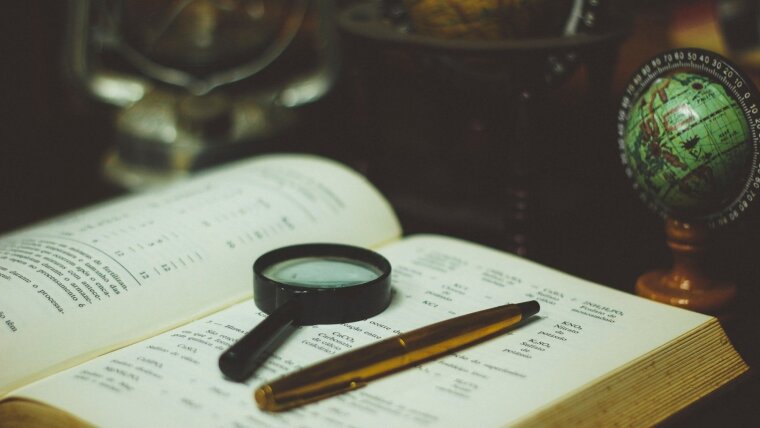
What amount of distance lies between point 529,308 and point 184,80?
114 centimetres

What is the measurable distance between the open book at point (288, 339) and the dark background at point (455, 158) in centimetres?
8

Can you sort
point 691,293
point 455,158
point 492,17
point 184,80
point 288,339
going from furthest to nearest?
1. point 184,80
2. point 455,158
3. point 492,17
4. point 691,293
5. point 288,339

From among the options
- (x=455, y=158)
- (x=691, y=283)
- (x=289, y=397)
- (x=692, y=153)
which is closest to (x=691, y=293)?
(x=691, y=283)

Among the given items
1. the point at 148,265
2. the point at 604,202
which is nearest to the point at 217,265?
the point at 148,265

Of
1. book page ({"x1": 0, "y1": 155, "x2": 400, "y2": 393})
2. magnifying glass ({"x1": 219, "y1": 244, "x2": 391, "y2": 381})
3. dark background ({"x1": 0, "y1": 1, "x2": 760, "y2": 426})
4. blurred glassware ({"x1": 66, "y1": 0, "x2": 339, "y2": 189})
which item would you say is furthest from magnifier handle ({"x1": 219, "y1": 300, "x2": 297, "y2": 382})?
blurred glassware ({"x1": 66, "y1": 0, "x2": 339, "y2": 189})

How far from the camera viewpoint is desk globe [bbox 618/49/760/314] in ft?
2.74

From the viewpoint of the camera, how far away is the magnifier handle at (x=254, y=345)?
72 centimetres

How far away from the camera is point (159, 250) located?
940 mm

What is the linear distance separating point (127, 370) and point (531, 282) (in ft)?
1.42

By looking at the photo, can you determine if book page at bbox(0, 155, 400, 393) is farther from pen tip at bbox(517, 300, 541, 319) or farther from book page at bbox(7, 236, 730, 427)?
pen tip at bbox(517, 300, 541, 319)

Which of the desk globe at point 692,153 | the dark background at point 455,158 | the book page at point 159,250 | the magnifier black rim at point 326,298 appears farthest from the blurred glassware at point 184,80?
the desk globe at point 692,153

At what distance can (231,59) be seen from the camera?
1.73 meters

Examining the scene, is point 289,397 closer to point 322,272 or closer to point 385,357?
point 385,357

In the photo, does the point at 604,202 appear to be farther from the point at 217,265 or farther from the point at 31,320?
the point at 31,320
